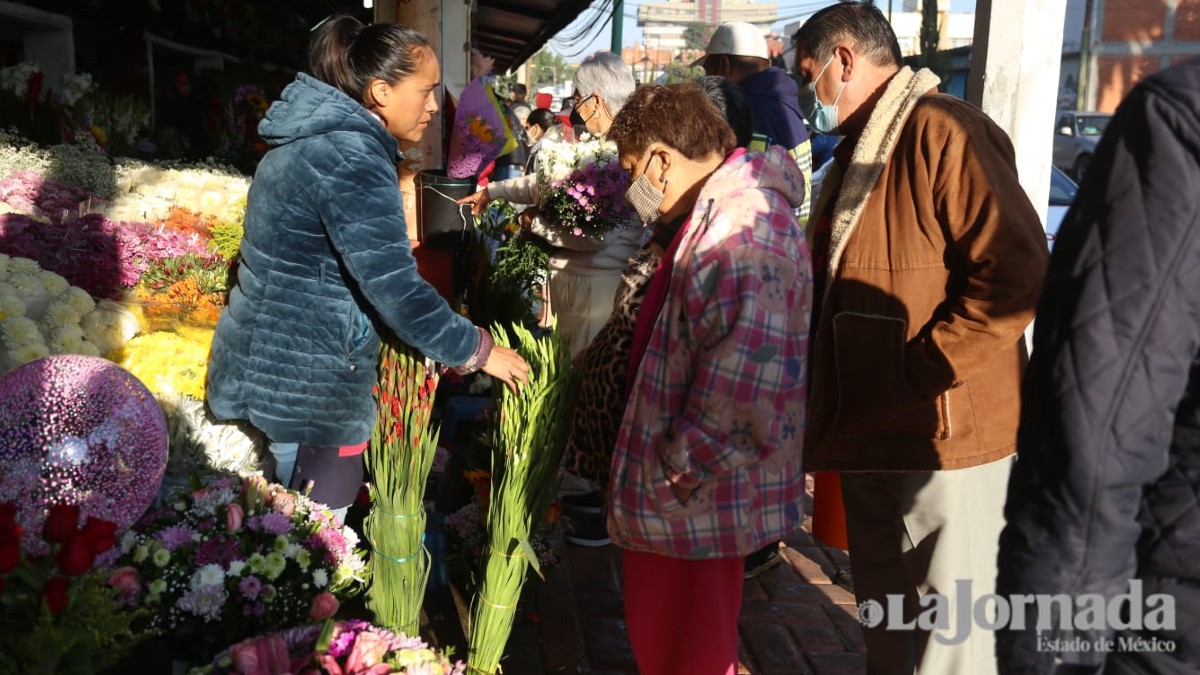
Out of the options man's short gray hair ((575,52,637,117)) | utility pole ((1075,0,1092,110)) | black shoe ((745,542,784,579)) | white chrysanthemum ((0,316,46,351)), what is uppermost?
utility pole ((1075,0,1092,110))

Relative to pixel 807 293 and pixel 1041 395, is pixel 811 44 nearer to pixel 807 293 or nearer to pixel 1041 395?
pixel 807 293

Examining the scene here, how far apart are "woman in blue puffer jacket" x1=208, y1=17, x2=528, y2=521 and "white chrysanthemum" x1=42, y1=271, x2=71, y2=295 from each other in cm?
101

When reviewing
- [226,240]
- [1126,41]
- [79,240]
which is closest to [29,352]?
[79,240]

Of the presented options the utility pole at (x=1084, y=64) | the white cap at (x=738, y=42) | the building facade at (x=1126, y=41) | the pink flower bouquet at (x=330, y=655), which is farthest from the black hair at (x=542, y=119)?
the building facade at (x=1126, y=41)

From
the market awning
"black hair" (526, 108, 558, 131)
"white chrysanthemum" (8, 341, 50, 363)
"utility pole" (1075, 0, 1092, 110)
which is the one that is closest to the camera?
"white chrysanthemum" (8, 341, 50, 363)

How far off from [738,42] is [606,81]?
0.66 metres

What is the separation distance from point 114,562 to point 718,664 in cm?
153

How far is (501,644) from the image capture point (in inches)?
113

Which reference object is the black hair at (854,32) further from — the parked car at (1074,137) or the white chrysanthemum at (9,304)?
→ the parked car at (1074,137)

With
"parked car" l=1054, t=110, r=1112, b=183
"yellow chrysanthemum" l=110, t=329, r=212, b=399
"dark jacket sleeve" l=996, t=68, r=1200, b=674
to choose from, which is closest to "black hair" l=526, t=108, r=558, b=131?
"yellow chrysanthemum" l=110, t=329, r=212, b=399

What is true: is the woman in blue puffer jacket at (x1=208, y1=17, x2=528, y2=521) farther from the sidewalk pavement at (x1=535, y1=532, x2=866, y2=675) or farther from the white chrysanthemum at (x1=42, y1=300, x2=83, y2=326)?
the sidewalk pavement at (x1=535, y1=532, x2=866, y2=675)

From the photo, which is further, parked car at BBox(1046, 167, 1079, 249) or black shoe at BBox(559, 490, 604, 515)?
parked car at BBox(1046, 167, 1079, 249)

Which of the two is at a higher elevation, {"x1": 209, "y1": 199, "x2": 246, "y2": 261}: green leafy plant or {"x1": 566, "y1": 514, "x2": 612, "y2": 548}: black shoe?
{"x1": 209, "y1": 199, "x2": 246, "y2": 261}: green leafy plant

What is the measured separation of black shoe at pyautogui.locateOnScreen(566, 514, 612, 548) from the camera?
4449 millimetres
